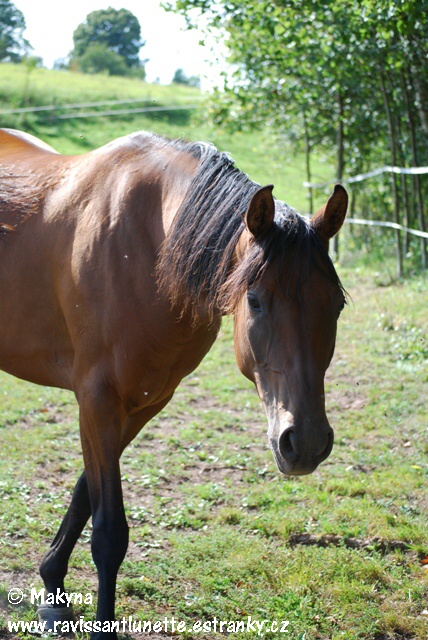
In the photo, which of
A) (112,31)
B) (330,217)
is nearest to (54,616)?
(330,217)

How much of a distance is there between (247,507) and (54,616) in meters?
1.56

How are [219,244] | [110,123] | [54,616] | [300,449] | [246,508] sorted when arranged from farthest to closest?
[110,123] → [246,508] → [54,616] → [219,244] → [300,449]

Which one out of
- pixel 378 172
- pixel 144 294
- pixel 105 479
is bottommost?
pixel 105 479

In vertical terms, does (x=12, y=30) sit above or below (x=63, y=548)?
above

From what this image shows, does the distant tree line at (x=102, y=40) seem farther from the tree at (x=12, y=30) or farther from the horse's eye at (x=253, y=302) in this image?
the horse's eye at (x=253, y=302)

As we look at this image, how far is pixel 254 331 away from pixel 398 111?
33.0 ft

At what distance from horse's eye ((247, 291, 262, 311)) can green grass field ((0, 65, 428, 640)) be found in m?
0.38

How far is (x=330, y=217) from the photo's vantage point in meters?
2.58

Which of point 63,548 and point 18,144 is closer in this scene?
point 63,548

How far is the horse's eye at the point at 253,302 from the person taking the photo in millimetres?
2457

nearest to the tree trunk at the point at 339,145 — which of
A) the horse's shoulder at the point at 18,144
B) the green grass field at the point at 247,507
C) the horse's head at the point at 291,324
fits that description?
the green grass field at the point at 247,507

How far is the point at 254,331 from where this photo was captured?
96.9 inches

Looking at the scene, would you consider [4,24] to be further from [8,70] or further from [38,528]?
[38,528]

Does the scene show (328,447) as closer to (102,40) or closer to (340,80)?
(340,80)
